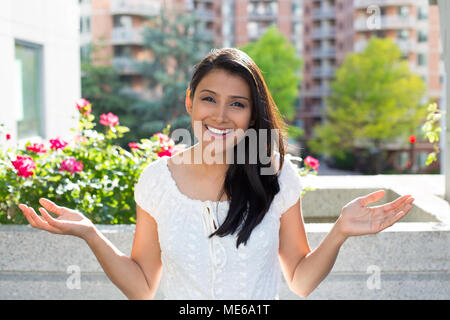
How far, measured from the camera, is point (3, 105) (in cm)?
655

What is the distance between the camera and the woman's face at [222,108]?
1.72m

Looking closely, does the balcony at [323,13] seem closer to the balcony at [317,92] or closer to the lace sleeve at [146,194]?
the balcony at [317,92]

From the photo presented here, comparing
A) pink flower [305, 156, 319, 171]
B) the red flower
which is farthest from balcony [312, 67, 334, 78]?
the red flower

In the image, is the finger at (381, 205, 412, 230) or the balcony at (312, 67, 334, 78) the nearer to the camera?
the finger at (381, 205, 412, 230)

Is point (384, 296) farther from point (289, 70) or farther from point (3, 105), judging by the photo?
point (289, 70)

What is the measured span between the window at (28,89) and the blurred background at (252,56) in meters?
0.01

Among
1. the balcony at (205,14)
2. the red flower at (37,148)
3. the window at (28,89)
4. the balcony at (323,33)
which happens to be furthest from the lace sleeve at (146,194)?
the balcony at (323,33)

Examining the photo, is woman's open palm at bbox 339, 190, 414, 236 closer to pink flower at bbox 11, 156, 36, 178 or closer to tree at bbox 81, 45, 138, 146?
pink flower at bbox 11, 156, 36, 178

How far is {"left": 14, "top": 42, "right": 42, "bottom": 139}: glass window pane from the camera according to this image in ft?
23.8

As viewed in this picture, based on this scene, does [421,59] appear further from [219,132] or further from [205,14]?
[219,132]

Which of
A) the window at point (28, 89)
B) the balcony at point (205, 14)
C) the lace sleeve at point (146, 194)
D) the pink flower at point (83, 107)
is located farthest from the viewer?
the balcony at point (205, 14)

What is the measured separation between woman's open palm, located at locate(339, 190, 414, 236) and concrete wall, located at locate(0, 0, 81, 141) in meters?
5.57

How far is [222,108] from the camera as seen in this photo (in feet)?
5.64

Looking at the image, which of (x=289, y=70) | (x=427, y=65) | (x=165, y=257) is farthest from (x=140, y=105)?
(x=165, y=257)
